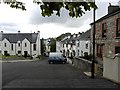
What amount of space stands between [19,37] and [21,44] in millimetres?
2985

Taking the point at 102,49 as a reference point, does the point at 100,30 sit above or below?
above

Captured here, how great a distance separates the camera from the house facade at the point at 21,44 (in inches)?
3524

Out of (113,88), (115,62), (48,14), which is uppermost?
(48,14)

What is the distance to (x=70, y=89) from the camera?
14398mm

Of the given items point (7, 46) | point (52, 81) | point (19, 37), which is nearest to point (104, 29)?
point (52, 81)

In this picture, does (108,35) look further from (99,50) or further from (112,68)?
(112,68)

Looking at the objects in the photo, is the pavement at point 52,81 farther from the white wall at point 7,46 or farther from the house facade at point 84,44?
the white wall at point 7,46

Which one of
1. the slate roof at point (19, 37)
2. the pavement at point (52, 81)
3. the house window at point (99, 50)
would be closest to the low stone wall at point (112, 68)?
the pavement at point (52, 81)

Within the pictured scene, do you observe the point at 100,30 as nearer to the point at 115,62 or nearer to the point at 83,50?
the point at 115,62

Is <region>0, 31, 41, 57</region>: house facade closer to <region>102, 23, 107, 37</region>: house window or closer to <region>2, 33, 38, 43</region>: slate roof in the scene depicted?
<region>2, 33, 38, 43</region>: slate roof

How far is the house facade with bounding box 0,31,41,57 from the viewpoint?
3524 inches

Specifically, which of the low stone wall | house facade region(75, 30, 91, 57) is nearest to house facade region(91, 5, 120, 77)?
the low stone wall

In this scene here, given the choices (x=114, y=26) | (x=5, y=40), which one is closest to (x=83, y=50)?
(x=5, y=40)

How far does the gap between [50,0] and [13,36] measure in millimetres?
88183
